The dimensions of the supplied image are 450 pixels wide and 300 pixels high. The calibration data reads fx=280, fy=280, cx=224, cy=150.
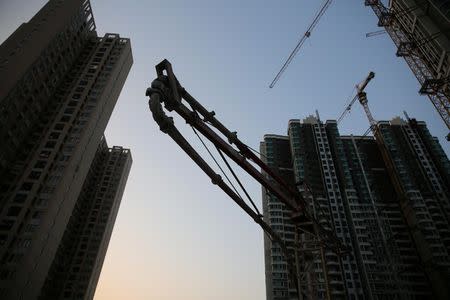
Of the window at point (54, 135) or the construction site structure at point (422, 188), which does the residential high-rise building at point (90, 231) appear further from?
the construction site structure at point (422, 188)

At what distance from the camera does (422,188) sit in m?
79.0

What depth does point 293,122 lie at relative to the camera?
92688mm

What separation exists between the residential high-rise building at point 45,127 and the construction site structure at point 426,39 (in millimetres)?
54086

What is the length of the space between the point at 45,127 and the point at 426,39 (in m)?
61.0

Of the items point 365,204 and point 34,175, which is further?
point 365,204

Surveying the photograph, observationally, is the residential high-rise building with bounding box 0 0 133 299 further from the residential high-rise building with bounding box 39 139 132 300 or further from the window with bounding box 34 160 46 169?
the residential high-rise building with bounding box 39 139 132 300

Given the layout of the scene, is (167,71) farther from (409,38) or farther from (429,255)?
(429,255)

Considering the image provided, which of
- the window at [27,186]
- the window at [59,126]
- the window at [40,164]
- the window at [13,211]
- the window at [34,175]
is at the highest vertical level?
the window at [59,126]

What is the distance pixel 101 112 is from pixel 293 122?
5927 cm

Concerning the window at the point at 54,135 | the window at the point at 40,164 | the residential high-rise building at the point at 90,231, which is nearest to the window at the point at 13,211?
the window at the point at 40,164

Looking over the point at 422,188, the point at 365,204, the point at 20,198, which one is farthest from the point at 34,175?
the point at 422,188

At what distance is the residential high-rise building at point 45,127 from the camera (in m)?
40.0

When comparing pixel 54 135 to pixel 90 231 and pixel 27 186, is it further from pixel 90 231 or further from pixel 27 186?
pixel 90 231

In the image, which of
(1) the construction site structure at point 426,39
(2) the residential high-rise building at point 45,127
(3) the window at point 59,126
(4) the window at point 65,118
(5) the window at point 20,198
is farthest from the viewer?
(4) the window at point 65,118
